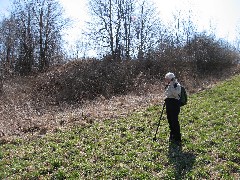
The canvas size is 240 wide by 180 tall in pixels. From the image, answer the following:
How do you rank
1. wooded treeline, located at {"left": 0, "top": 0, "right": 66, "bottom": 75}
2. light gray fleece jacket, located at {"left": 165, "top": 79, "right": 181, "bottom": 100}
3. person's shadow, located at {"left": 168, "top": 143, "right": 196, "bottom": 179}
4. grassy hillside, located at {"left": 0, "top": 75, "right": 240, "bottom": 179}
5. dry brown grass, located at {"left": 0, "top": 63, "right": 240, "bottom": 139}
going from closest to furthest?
1. person's shadow, located at {"left": 168, "top": 143, "right": 196, "bottom": 179}
2. grassy hillside, located at {"left": 0, "top": 75, "right": 240, "bottom": 179}
3. light gray fleece jacket, located at {"left": 165, "top": 79, "right": 181, "bottom": 100}
4. dry brown grass, located at {"left": 0, "top": 63, "right": 240, "bottom": 139}
5. wooded treeline, located at {"left": 0, "top": 0, "right": 66, "bottom": 75}

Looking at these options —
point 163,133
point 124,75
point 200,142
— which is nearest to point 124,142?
point 163,133

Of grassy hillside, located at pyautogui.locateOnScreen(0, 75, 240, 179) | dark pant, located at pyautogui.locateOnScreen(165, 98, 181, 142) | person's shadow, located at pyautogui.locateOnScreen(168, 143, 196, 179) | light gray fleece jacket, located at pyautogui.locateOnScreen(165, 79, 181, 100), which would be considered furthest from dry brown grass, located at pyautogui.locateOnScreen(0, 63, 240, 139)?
person's shadow, located at pyautogui.locateOnScreen(168, 143, 196, 179)

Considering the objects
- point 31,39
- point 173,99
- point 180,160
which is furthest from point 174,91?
point 31,39

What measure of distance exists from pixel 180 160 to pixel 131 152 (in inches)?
72.8

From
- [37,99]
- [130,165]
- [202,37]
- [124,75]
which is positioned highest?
[202,37]

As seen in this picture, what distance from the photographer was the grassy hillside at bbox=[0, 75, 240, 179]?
31.4ft

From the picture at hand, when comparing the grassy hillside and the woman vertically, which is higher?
the woman

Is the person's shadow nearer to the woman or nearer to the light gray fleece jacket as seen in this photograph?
the woman

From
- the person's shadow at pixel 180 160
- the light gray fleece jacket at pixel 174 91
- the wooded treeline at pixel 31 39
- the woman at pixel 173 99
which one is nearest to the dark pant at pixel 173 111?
the woman at pixel 173 99

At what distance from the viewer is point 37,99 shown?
25859 mm

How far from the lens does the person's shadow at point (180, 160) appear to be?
932cm

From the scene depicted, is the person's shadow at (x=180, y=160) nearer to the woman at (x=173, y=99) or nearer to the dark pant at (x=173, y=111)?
the woman at (x=173, y=99)

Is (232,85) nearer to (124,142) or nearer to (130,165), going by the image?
(124,142)

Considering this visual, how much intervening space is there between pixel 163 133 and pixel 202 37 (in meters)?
30.4
